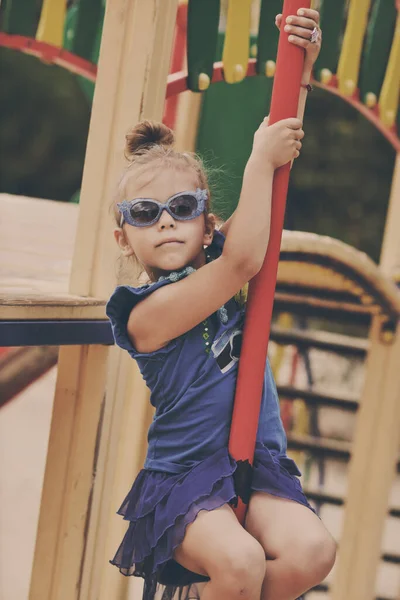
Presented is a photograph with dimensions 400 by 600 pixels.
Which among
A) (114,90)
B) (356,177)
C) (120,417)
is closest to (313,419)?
(120,417)

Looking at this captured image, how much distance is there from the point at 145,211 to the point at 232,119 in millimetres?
2248

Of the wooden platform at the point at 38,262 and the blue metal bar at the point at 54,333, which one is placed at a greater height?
the wooden platform at the point at 38,262

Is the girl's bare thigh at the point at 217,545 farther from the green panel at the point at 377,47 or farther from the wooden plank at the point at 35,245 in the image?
the green panel at the point at 377,47

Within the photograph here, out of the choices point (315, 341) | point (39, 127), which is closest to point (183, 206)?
point (315, 341)

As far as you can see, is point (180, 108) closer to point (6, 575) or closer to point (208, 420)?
point (6, 575)

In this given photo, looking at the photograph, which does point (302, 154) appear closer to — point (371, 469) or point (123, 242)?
point (371, 469)

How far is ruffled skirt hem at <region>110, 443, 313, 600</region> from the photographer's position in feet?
4.49

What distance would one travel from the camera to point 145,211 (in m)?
1.39

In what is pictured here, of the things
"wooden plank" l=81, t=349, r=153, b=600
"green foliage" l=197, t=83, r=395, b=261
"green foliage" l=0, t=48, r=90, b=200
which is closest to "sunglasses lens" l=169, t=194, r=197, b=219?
"wooden plank" l=81, t=349, r=153, b=600

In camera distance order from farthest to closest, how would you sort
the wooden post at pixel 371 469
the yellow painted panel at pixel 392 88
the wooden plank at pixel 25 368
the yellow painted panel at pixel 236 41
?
the wooden post at pixel 371 469
the yellow painted panel at pixel 392 88
the wooden plank at pixel 25 368
the yellow painted panel at pixel 236 41

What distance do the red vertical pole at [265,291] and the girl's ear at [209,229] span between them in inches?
5.0

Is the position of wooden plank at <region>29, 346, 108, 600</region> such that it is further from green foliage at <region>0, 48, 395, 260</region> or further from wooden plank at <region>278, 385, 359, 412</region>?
green foliage at <region>0, 48, 395, 260</region>

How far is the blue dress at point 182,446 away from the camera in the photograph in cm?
139

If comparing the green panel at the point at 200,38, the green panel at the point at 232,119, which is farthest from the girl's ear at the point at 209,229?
the green panel at the point at 232,119
